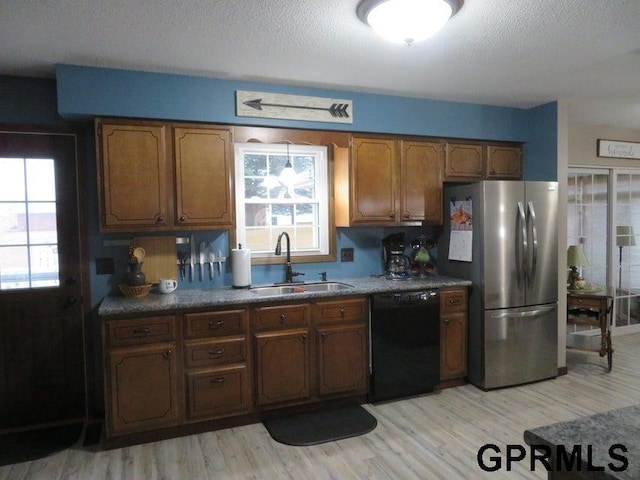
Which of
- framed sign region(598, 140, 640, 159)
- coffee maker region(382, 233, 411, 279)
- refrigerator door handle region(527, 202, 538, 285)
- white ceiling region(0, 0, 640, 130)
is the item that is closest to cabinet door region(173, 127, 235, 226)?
white ceiling region(0, 0, 640, 130)

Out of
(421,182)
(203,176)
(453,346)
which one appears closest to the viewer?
(203,176)

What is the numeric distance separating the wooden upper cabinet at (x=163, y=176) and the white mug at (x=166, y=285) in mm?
411

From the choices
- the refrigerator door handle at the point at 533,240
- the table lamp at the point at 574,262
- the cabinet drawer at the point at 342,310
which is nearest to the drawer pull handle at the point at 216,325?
the cabinet drawer at the point at 342,310

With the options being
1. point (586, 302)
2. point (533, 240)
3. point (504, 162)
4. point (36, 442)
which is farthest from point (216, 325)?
point (586, 302)

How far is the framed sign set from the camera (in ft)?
16.0

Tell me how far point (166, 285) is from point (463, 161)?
275 cm

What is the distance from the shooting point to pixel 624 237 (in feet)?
16.6

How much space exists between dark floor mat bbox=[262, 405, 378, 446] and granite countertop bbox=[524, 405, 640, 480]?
1.95m

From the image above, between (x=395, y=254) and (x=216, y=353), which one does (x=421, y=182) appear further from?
(x=216, y=353)

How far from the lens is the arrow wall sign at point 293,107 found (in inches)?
123

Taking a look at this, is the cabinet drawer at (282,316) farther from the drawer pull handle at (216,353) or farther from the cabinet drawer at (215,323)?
the drawer pull handle at (216,353)

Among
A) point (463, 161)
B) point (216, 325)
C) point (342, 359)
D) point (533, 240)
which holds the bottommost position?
point (342, 359)

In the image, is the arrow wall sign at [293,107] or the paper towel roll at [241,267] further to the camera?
the paper towel roll at [241,267]

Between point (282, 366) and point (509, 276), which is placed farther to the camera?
point (509, 276)
